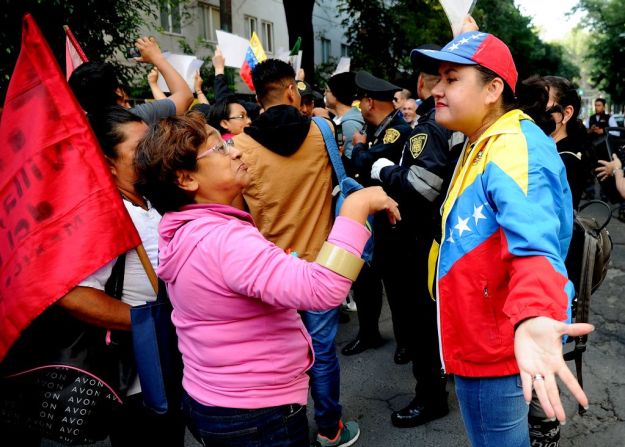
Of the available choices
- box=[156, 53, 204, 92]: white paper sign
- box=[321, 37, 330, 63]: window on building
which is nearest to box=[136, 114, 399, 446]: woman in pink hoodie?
box=[156, 53, 204, 92]: white paper sign

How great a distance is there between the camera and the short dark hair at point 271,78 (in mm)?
2844

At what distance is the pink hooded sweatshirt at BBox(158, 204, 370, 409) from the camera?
1252 millimetres

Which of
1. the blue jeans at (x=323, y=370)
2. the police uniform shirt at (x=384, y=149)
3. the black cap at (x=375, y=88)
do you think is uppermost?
the black cap at (x=375, y=88)

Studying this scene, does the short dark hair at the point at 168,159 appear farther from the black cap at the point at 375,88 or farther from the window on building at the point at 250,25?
the window on building at the point at 250,25

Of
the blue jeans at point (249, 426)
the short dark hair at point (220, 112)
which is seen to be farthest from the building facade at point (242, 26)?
the blue jeans at point (249, 426)

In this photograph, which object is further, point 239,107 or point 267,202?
point 239,107

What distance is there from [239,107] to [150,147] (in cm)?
238

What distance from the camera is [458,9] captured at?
2148 millimetres

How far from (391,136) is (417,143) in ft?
1.73

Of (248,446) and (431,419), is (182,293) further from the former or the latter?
(431,419)

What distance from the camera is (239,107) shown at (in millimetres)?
3756

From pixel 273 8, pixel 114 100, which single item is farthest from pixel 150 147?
pixel 273 8

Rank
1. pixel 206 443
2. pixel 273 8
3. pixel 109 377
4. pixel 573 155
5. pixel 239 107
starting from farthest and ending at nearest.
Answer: pixel 273 8 < pixel 239 107 < pixel 573 155 < pixel 109 377 < pixel 206 443

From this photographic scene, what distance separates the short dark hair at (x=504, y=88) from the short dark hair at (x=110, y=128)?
1374mm
